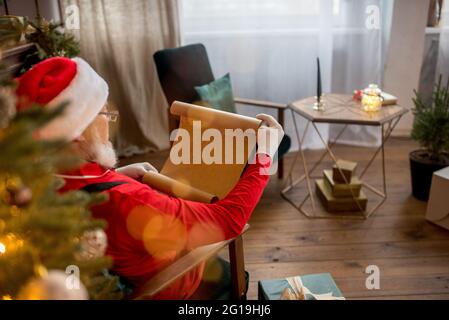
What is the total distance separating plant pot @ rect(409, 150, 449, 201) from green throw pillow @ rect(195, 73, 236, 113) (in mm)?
1221

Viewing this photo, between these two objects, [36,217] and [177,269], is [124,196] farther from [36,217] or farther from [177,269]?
[36,217]

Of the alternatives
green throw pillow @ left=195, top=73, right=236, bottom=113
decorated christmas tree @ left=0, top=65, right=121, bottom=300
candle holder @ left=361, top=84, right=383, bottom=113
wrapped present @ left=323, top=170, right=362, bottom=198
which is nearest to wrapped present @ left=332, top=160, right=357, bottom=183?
wrapped present @ left=323, top=170, right=362, bottom=198

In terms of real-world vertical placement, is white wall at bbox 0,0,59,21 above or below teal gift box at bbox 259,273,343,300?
above

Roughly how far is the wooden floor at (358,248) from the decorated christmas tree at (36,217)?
5.01ft

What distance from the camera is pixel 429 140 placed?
2.75 m

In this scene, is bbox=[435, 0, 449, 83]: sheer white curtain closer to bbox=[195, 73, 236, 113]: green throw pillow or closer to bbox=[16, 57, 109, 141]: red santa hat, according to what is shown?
bbox=[195, 73, 236, 113]: green throw pillow

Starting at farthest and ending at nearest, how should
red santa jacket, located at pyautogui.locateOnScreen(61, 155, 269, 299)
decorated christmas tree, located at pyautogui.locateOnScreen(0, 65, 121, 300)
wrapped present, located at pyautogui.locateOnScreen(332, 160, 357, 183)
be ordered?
wrapped present, located at pyautogui.locateOnScreen(332, 160, 357, 183) → red santa jacket, located at pyautogui.locateOnScreen(61, 155, 269, 299) → decorated christmas tree, located at pyautogui.locateOnScreen(0, 65, 121, 300)

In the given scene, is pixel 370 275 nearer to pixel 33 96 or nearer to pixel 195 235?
pixel 195 235

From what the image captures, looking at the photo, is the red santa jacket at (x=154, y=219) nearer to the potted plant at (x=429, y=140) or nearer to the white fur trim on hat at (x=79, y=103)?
the white fur trim on hat at (x=79, y=103)

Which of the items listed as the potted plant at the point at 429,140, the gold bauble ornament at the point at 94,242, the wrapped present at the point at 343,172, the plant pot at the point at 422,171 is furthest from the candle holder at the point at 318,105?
the gold bauble ornament at the point at 94,242

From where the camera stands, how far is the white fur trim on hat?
1.04 metres

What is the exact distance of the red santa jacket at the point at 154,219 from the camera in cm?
117

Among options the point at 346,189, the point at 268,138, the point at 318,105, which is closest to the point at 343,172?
the point at 346,189

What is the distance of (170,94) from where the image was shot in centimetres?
284
